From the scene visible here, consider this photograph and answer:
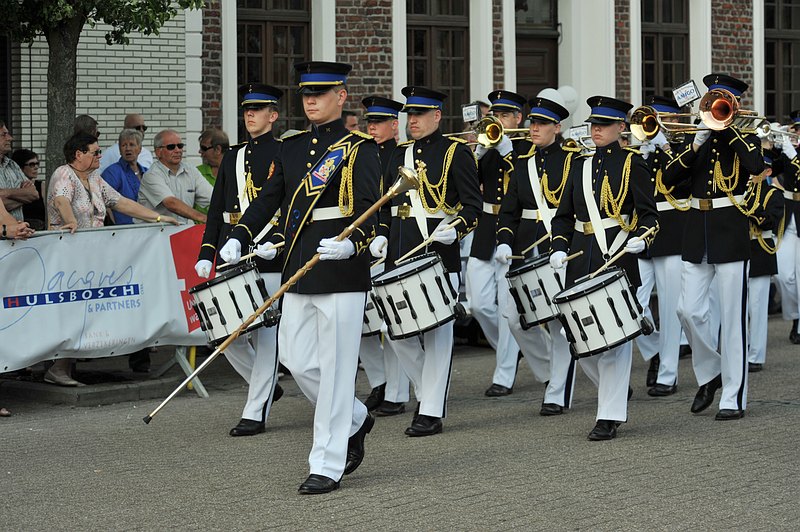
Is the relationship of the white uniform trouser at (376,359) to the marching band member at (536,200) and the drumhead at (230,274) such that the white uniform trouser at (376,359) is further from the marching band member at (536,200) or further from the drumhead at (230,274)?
the drumhead at (230,274)

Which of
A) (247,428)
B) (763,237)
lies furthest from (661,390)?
(247,428)

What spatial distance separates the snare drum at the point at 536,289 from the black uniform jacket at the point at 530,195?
705 mm

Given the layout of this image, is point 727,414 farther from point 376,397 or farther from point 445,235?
point 376,397

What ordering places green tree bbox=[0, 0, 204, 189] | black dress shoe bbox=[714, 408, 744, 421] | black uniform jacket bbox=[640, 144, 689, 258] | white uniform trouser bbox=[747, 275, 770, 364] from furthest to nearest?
green tree bbox=[0, 0, 204, 189]
white uniform trouser bbox=[747, 275, 770, 364]
black uniform jacket bbox=[640, 144, 689, 258]
black dress shoe bbox=[714, 408, 744, 421]

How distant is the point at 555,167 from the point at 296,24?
7.14 meters

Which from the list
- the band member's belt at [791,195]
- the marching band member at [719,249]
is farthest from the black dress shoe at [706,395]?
the band member's belt at [791,195]

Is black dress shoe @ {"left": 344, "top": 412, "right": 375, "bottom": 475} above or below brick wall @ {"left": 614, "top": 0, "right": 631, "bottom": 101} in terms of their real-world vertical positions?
below

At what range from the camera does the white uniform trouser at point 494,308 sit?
1067 centimetres

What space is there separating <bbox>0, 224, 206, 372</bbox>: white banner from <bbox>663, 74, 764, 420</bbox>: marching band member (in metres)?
3.44

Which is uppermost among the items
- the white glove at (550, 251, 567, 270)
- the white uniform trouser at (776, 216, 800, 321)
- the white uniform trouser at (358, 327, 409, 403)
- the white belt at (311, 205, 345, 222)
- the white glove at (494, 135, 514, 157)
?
the white glove at (494, 135, 514, 157)

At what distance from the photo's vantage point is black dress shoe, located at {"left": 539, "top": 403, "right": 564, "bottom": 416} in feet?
31.4

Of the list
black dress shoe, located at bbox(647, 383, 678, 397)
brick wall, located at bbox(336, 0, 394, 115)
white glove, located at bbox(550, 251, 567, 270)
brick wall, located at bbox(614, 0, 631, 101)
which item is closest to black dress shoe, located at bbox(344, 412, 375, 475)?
white glove, located at bbox(550, 251, 567, 270)

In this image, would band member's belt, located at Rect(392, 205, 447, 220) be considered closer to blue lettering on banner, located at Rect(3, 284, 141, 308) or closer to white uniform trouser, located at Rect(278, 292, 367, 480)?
blue lettering on banner, located at Rect(3, 284, 141, 308)

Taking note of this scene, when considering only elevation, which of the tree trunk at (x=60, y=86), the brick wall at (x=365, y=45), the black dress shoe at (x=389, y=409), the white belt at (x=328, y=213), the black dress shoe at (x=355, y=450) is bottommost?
the black dress shoe at (x=389, y=409)
